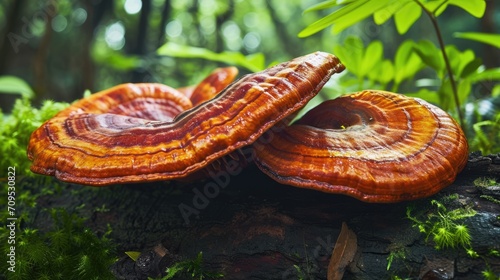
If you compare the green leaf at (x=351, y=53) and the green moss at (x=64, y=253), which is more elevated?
the green leaf at (x=351, y=53)

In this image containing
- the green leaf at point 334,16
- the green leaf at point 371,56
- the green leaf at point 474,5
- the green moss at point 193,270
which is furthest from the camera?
the green leaf at point 371,56

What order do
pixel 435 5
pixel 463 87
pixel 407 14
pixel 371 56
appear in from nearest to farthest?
pixel 435 5, pixel 407 14, pixel 463 87, pixel 371 56

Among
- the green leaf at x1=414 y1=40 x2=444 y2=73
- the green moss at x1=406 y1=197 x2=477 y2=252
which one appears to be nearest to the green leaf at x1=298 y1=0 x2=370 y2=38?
the green leaf at x1=414 y1=40 x2=444 y2=73

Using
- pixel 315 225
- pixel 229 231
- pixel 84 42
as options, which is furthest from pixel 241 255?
pixel 84 42

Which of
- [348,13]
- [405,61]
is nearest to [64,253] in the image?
[348,13]

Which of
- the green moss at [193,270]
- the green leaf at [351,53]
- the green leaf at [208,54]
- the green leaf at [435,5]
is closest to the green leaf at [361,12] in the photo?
the green leaf at [435,5]

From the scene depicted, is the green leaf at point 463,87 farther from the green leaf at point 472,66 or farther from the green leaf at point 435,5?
the green leaf at point 435,5

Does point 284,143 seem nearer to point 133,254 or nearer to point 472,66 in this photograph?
point 133,254
